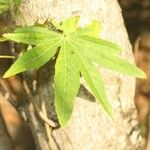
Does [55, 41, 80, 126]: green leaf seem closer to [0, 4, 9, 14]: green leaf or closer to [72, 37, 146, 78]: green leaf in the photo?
[72, 37, 146, 78]: green leaf

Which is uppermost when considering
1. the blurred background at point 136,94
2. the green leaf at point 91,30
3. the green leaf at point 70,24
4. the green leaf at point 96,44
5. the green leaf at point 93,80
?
the green leaf at point 70,24

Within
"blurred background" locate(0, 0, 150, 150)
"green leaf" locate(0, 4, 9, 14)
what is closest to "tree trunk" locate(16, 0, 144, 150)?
"green leaf" locate(0, 4, 9, 14)

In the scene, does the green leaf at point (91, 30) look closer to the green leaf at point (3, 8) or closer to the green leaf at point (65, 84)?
the green leaf at point (65, 84)

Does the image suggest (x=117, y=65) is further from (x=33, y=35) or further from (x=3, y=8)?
(x=3, y=8)

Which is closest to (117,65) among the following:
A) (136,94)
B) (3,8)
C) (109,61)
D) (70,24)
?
(109,61)

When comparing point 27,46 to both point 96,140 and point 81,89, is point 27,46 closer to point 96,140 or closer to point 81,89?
point 81,89

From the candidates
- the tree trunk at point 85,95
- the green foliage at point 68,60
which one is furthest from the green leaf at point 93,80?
the tree trunk at point 85,95
